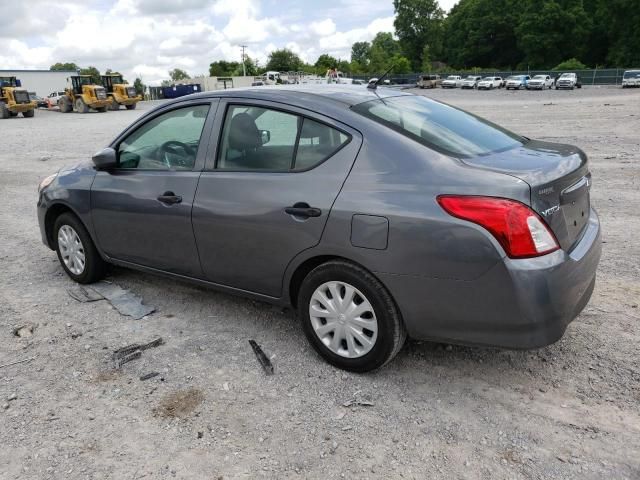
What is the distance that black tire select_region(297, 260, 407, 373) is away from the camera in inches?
122

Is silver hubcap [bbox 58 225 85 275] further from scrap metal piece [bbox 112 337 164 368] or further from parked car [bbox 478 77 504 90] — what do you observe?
parked car [bbox 478 77 504 90]

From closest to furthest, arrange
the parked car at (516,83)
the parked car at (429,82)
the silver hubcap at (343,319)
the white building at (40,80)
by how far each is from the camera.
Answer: the silver hubcap at (343,319) < the parked car at (516,83) < the parked car at (429,82) < the white building at (40,80)

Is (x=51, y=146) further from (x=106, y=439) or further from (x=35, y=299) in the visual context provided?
(x=106, y=439)

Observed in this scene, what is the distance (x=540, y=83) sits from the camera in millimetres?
49781

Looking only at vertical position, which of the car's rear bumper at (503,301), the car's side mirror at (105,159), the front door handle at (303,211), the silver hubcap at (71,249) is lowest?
the silver hubcap at (71,249)

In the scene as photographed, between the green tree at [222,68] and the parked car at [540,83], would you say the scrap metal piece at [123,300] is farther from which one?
the green tree at [222,68]

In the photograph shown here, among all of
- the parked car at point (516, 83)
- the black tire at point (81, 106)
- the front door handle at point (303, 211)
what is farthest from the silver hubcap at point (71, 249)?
the parked car at point (516, 83)

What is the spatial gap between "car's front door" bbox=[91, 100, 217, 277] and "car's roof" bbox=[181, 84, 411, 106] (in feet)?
0.82

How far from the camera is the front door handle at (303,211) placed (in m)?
3.24

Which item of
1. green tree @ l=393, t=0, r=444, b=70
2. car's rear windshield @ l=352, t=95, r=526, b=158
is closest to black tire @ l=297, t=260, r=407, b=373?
car's rear windshield @ l=352, t=95, r=526, b=158

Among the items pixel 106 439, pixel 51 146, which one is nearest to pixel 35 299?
pixel 106 439

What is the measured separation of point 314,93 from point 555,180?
159 centimetres

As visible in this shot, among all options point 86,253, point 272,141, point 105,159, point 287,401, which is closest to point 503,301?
point 287,401

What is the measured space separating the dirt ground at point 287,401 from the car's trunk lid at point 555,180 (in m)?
0.89
